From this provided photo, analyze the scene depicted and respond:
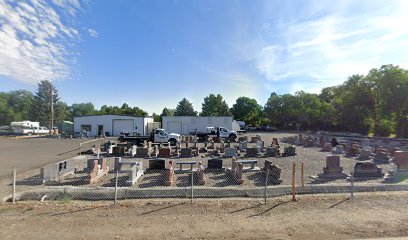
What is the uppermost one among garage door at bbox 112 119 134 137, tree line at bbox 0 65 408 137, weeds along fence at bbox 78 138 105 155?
tree line at bbox 0 65 408 137

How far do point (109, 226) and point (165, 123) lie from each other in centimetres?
4340

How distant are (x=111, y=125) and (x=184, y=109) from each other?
5058 cm

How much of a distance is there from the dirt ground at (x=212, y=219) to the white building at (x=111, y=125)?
4163 centimetres

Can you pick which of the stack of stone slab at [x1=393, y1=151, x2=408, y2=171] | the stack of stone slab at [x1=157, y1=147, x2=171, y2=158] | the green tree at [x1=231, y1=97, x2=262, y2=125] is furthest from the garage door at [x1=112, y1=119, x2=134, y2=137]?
the green tree at [x1=231, y1=97, x2=262, y2=125]

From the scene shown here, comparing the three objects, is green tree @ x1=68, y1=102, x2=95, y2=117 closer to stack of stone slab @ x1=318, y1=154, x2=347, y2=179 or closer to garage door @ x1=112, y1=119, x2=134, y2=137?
garage door @ x1=112, y1=119, x2=134, y2=137

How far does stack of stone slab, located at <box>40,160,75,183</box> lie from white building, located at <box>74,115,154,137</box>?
118 feet

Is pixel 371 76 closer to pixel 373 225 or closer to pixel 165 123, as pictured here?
pixel 165 123

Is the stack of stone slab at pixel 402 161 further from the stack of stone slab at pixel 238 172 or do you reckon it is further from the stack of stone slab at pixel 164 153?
the stack of stone slab at pixel 164 153

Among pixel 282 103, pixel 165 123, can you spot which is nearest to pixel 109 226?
pixel 165 123

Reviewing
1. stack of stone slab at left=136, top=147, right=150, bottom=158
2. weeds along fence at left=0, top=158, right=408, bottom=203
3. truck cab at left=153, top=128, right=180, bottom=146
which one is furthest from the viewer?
truck cab at left=153, top=128, right=180, bottom=146

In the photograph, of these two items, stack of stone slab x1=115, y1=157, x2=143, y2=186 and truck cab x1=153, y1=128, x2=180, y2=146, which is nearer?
stack of stone slab x1=115, y1=157, x2=143, y2=186

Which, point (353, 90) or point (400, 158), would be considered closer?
point (400, 158)

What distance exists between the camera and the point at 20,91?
113188 mm

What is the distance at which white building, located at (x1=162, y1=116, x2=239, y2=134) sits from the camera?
4878 cm
